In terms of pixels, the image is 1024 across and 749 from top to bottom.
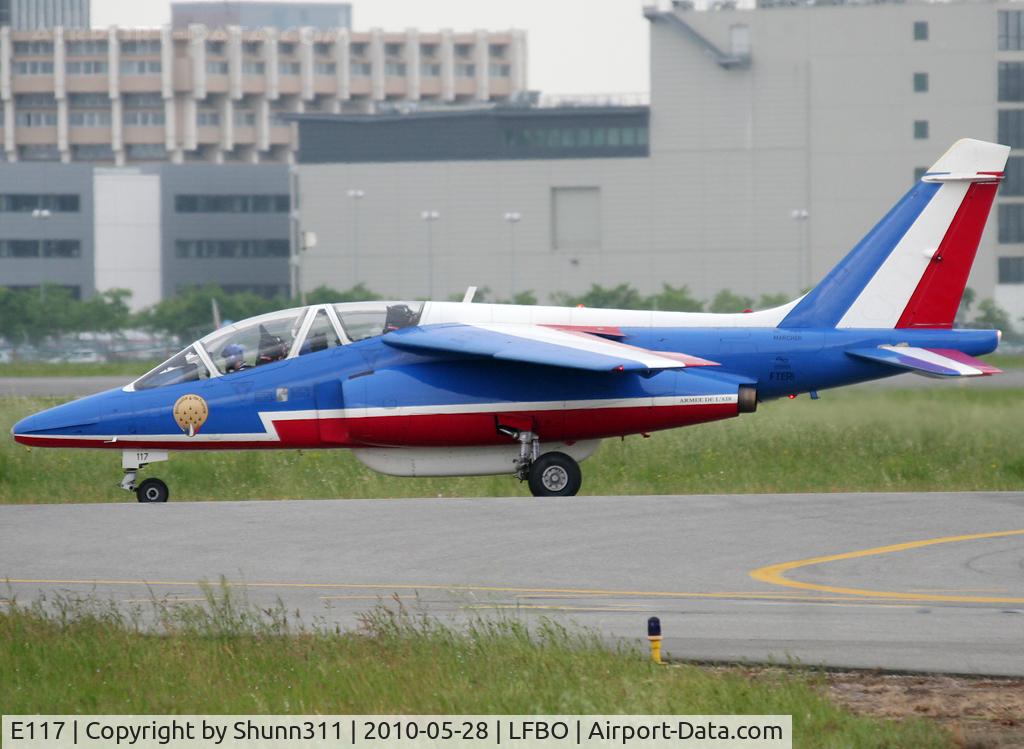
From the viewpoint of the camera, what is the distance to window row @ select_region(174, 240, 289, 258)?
121 meters

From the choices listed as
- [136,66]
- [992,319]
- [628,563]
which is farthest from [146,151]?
[628,563]

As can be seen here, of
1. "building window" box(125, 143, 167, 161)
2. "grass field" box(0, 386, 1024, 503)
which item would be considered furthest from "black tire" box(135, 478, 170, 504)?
"building window" box(125, 143, 167, 161)

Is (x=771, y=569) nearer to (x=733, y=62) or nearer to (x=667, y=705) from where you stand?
(x=667, y=705)

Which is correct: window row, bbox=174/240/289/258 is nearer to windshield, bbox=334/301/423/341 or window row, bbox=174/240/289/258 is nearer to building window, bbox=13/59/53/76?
building window, bbox=13/59/53/76

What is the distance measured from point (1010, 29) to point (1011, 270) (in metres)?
15.4

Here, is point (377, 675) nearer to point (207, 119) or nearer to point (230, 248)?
point (230, 248)

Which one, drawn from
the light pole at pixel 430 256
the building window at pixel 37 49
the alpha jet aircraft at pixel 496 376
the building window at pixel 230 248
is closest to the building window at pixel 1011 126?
the light pole at pixel 430 256

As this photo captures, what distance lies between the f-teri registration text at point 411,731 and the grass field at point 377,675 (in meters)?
0.20

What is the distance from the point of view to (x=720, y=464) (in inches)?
931

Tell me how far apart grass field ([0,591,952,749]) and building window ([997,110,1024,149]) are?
93354 mm

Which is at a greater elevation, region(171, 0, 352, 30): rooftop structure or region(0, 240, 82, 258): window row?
region(171, 0, 352, 30): rooftop structure

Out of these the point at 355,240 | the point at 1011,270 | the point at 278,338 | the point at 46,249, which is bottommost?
the point at 278,338

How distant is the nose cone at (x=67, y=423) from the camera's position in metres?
19.8

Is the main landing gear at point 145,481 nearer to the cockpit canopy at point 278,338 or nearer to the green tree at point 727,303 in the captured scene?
the cockpit canopy at point 278,338
